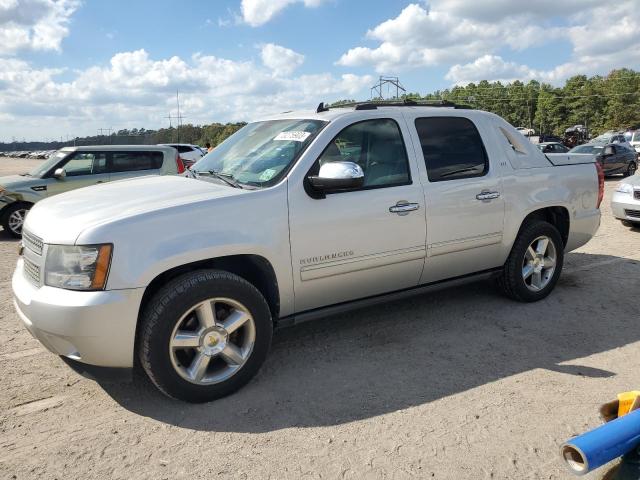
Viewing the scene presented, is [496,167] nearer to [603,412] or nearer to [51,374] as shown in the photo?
[603,412]

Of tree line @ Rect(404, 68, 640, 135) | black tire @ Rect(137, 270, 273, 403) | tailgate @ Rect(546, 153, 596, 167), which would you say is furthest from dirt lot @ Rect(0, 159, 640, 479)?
tree line @ Rect(404, 68, 640, 135)

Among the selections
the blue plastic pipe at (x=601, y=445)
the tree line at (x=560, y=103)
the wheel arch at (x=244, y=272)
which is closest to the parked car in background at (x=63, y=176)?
the wheel arch at (x=244, y=272)

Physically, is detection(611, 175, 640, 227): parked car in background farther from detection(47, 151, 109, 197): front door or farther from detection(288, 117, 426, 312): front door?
detection(47, 151, 109, 197): front door

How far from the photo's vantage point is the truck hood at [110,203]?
3.10 meters

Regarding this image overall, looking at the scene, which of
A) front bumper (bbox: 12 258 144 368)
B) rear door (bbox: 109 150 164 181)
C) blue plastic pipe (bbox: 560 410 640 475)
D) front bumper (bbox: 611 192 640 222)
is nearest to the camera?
blue plastic pipe (bbox: 560 410 640 475)

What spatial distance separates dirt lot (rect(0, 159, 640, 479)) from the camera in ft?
8.91

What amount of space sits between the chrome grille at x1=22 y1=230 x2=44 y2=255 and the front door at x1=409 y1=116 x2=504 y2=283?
2738 mm

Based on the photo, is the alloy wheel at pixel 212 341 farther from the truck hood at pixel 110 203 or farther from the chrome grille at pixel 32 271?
the chrome grille at pixel 32 271

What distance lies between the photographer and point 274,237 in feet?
11.4

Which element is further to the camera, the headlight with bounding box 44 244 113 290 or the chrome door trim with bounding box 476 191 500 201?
the chrome door trim with bounding box 476 191 500 201

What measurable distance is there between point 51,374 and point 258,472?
1980 millimetres

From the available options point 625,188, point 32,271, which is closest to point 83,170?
point 32,271

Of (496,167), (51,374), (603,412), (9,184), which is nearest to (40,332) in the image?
(51,374)

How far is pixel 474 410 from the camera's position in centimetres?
318
